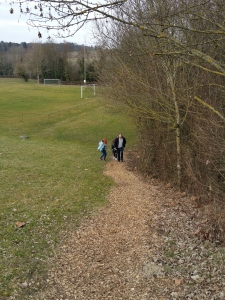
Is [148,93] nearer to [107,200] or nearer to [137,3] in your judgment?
[137,3]

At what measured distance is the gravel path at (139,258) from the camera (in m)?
7.39

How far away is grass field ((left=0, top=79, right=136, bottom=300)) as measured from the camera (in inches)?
328

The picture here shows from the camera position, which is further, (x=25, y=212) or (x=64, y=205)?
(x=64, y=205)

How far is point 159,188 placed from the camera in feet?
51.8

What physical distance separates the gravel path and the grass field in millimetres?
606

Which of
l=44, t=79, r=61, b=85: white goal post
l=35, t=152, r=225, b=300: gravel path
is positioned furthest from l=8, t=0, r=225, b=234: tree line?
l=44, t=79, r=61, b=85: white goal post

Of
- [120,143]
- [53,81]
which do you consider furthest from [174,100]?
[53,81]

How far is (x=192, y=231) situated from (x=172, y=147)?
665 centimetres

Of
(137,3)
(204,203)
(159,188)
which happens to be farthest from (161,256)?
(137,3)

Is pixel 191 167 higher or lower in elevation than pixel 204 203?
higher

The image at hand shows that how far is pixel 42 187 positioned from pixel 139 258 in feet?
23.7

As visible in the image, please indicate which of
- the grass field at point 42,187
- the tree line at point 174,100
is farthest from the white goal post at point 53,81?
the tree line at point 174,100

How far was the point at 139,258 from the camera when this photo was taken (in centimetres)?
886

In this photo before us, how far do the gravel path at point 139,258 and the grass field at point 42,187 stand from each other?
0.61 meters
